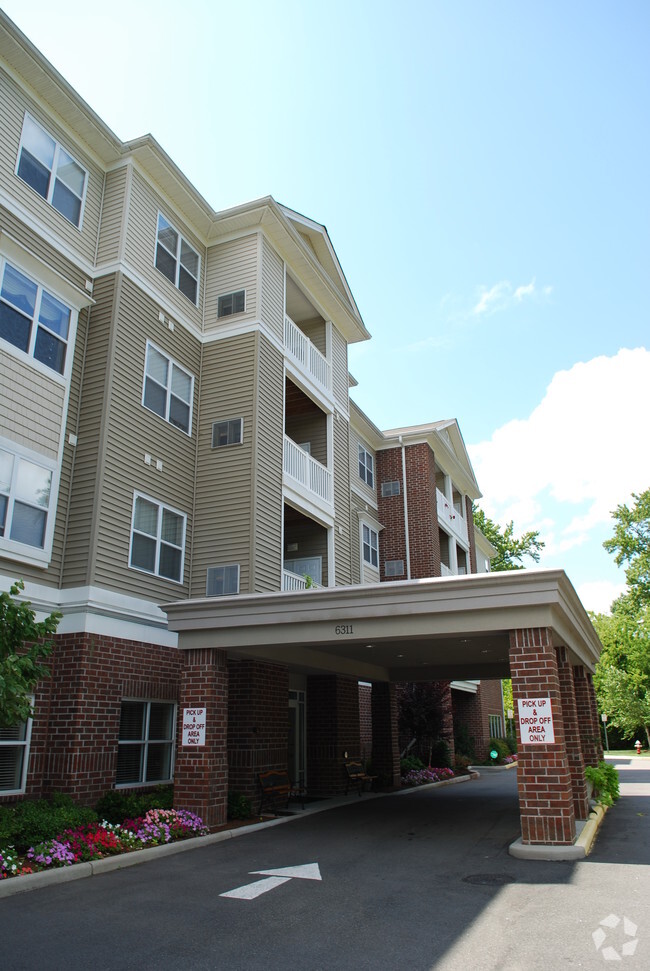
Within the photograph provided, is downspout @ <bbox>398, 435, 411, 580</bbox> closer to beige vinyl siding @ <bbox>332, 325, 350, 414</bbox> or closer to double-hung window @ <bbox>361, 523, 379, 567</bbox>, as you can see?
double-hung window @ <bbox>361, 523, 379, 567</bbox>

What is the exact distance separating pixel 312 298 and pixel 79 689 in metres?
12.7

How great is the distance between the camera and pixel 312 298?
817 inches

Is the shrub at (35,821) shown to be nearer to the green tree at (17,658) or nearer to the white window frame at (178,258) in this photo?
the green tree at (17,658)

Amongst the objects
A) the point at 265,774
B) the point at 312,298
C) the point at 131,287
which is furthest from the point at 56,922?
the point at 312,298

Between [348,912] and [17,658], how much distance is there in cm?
452

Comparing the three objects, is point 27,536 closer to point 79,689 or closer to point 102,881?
point 79,689

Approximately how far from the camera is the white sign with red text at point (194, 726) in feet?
39.2

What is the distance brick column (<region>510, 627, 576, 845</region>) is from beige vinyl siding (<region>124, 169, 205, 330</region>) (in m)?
10.9

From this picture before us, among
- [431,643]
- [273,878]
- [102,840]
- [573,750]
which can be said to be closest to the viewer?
[273,878]

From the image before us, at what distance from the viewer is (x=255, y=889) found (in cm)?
830

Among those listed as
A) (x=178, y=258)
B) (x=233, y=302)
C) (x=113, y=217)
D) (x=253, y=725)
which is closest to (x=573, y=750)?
(x=253, y=725)

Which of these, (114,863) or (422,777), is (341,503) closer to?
(422,777)

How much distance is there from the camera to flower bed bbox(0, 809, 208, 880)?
8.84 meters

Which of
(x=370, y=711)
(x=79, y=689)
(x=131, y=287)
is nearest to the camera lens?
(x=79, y=689)
